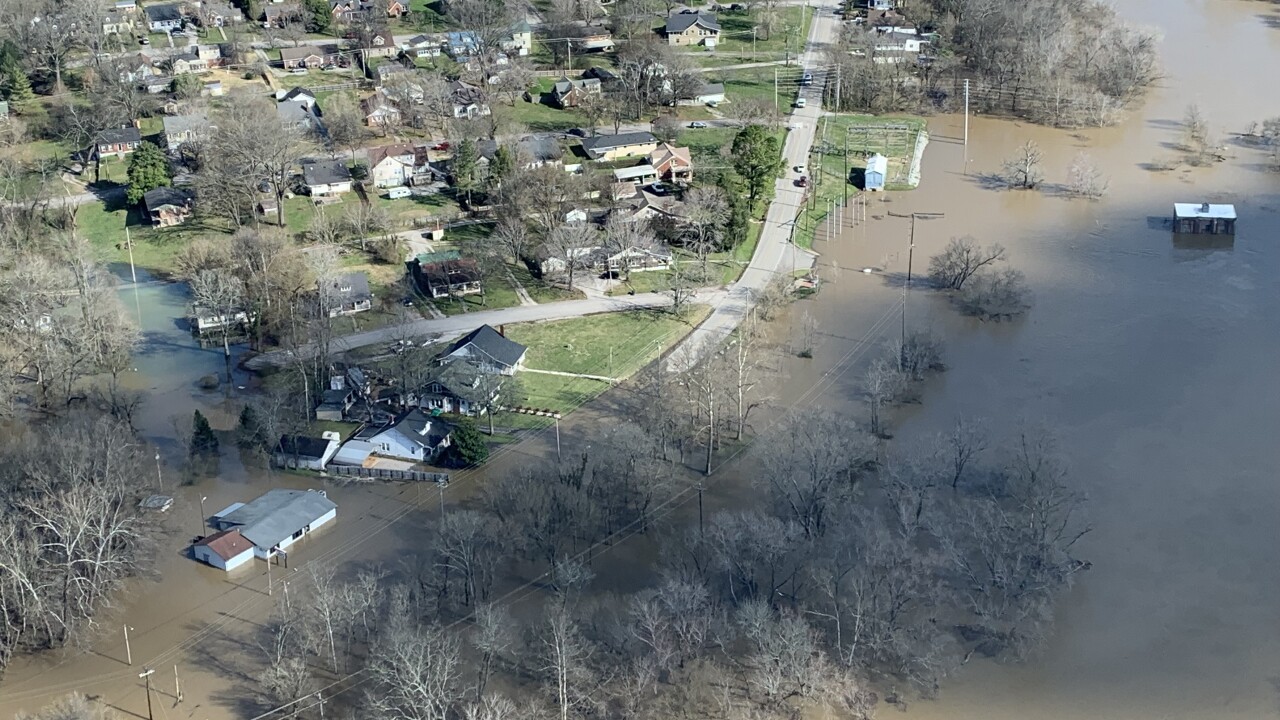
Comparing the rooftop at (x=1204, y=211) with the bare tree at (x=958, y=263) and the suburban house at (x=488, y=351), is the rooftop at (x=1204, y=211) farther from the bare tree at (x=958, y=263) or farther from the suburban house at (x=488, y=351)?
the suburban house at (x=488, y=351)

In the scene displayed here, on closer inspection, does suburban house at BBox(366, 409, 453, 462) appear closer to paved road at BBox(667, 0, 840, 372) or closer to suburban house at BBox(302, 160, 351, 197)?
paved road at BBox(667, 0, 840, 372)

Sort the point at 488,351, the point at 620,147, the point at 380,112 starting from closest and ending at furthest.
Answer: the point at 488,351, the point at 620,147, the point at 380,112

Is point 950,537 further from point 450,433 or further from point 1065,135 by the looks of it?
point 1065,135

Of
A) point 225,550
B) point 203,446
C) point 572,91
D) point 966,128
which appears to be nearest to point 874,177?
point 966,128

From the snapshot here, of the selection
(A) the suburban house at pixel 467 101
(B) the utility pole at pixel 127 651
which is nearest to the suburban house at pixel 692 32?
(A) the suburban house at pixel 467 101

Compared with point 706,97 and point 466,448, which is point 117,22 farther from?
point 466,448

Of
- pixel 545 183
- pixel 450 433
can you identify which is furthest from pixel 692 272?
pixel 450 433

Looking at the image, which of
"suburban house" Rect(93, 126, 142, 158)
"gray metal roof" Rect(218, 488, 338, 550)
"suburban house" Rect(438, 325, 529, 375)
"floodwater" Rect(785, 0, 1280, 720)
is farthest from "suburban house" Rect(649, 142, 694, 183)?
"gray metal roof" Rect(218, 488, 338, 550)
